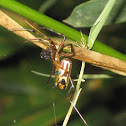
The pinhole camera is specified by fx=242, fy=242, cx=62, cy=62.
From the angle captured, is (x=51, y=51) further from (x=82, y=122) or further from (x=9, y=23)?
(x=82, y=122)

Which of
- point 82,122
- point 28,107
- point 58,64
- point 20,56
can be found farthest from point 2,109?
point 58,64

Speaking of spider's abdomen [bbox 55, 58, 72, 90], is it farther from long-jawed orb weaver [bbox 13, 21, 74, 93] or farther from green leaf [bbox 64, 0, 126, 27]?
green leaf [bbox 64, 0, 126, 27]

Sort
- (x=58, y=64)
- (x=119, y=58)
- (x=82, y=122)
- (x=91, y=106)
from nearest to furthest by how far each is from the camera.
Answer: (x=119, y=58), (x=58, y=64), (x=82, y=122), (x=91, y=106)

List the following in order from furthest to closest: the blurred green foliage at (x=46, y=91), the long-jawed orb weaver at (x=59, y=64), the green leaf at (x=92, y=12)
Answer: the blurred green foliage at (x=46, y=91) < the green leaf at (x=92, y=12) < the long-jawed orb weaver at (x=59, y=64)

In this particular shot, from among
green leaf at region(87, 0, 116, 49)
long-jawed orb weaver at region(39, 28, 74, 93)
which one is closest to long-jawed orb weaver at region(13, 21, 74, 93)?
long-jawed orb weaver at region(39, 28, 74, 93)

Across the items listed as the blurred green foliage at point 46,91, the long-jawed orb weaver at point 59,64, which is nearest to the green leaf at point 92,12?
the long-jawed orb weaver at point 59,64

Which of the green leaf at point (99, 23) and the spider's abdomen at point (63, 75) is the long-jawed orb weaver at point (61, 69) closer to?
the spider's abdomen at point (63, 75)

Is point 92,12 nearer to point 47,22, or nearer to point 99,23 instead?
point 99,23
